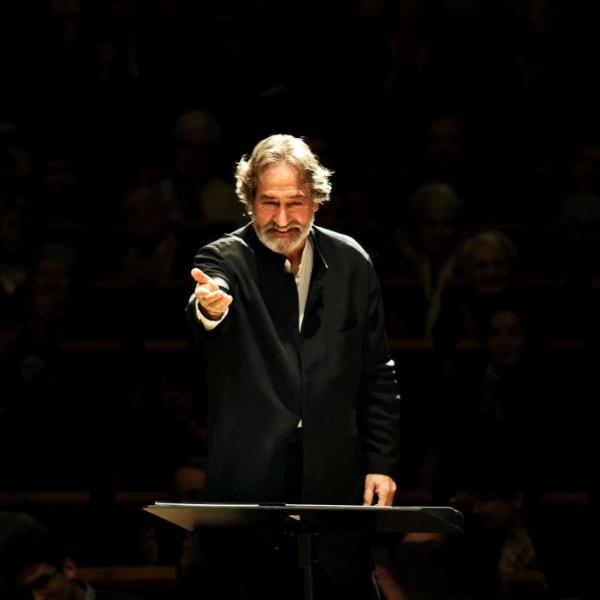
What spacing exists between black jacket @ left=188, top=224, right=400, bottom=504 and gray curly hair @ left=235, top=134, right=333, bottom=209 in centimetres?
10

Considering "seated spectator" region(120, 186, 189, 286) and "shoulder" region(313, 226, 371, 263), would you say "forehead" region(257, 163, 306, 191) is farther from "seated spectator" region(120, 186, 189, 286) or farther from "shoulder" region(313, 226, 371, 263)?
"seated spectator" region(120, 186, 189, 286)

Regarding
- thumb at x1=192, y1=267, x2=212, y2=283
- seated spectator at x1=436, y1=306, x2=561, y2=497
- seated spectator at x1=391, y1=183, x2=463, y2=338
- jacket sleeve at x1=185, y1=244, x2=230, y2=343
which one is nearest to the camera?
thumb at x1=192, y1=267, x2=212, y2=283

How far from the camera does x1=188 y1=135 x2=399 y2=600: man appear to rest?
2250 mm

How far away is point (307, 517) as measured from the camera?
6.22 feet

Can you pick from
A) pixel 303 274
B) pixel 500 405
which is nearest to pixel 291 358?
pixel 303 274

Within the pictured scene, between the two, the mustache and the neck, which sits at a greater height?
the mustache

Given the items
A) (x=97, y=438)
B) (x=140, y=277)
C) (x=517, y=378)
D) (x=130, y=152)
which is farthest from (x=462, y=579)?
(x=130, y=152)

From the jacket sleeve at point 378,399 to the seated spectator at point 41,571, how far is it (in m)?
1.18

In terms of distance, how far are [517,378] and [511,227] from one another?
937 mm

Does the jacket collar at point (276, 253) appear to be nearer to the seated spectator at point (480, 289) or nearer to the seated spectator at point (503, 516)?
the seated spectator at point (503, 516)

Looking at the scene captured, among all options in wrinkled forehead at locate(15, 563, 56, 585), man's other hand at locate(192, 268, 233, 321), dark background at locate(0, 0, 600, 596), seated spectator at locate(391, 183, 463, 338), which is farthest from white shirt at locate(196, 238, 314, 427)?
seated spectator at locate(391, 183, 463, 338)

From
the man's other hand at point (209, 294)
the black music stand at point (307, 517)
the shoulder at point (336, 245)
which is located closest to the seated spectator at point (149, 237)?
the shoulder at point (336, 245)

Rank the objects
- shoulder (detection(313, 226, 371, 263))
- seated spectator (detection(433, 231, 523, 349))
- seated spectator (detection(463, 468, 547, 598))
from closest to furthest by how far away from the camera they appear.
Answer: shoulder (detection(313, 226, 371, 263)) < seated spectator (detection(463, 468, 547, 598)) < seated spectator (detection(433, 231, 523, 349))

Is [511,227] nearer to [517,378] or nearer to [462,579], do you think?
[517,378]
